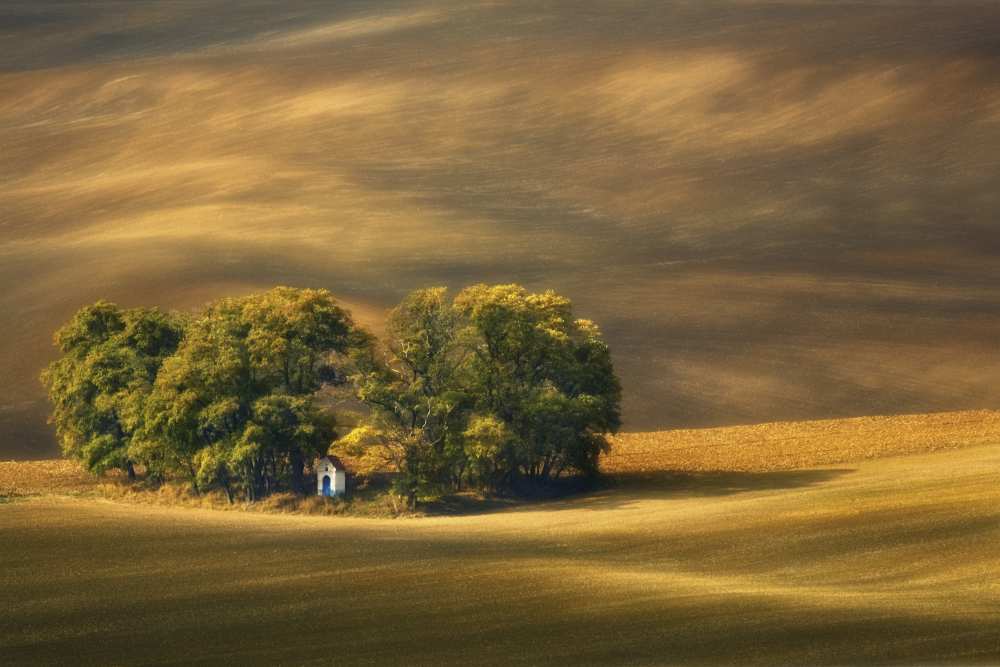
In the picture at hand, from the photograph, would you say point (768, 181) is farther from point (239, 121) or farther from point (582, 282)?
point (239, 121)

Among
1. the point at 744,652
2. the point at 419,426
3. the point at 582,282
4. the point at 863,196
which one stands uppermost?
the point at 863,196

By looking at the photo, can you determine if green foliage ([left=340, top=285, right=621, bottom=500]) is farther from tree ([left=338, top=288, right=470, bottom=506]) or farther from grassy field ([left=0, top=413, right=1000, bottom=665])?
grassy field ([left=0, top=413, right=1000, bottom=665])

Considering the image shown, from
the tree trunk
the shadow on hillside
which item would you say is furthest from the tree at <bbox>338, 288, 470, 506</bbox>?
the tree trunk

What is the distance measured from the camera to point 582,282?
10494 cm

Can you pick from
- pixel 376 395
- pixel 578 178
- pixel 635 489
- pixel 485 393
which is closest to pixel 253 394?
pixel 376 395

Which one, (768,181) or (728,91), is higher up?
(728,91)

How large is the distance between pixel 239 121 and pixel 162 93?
44.4 feet

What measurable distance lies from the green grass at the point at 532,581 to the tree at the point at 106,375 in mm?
7969

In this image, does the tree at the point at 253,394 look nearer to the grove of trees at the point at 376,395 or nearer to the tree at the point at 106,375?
the grove of trees at the point at 376,395

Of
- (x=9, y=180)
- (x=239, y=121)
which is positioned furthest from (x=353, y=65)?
(x=9, y=180)

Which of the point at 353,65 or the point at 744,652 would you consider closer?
the point at 744,652

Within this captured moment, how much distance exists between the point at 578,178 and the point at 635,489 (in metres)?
66.1

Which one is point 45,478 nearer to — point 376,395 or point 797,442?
point 376,395

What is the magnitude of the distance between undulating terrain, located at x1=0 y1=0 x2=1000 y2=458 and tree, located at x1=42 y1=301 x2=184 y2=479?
11.1 m
